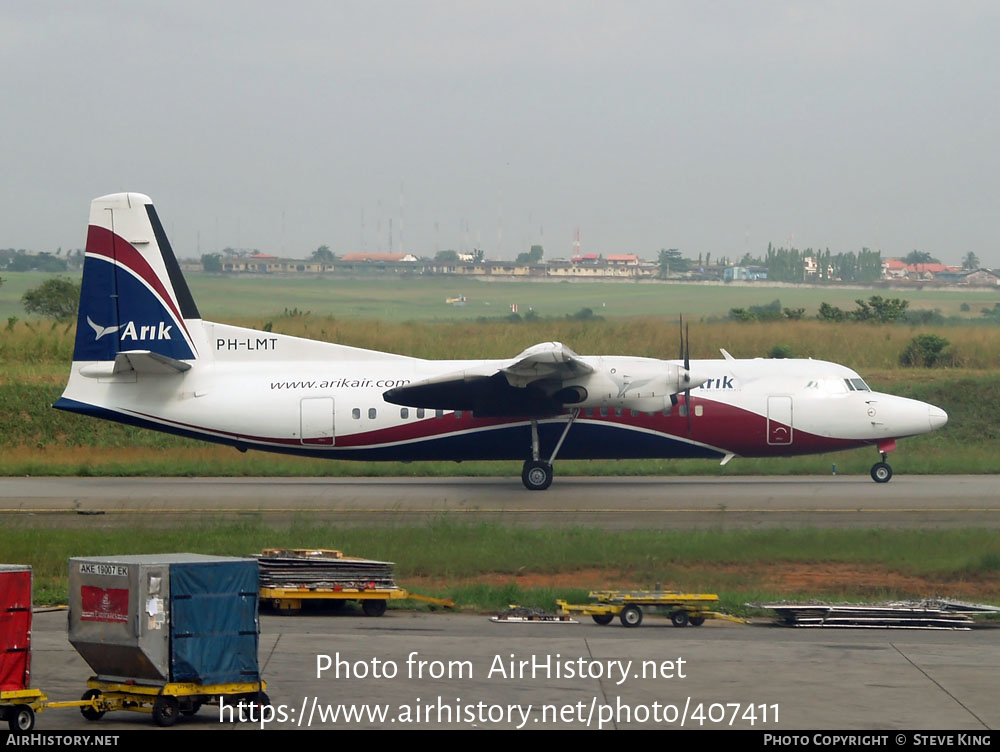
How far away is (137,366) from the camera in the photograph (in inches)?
1079

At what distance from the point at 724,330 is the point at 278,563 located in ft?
105

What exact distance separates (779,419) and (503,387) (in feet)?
21.3

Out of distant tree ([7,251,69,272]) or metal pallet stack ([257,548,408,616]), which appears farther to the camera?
distant tree ([7,251,69,272])

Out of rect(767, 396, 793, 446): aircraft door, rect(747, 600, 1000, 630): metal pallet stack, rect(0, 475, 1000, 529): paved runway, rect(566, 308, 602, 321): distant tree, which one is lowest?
rect(0, 475, 1000, 529): paved runway

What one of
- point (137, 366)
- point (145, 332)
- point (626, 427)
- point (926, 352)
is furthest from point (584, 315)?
point (137, 366)

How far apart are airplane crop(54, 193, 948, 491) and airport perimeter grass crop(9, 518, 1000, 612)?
18.4 ft

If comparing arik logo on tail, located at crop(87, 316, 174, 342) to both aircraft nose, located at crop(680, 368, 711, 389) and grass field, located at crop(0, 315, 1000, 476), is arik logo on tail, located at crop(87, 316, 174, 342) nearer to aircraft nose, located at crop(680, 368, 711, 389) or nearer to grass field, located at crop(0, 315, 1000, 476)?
grass field, located at crop(0, 315, 1000, 476)

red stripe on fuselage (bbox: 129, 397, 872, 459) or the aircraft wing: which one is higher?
the aircraft wing

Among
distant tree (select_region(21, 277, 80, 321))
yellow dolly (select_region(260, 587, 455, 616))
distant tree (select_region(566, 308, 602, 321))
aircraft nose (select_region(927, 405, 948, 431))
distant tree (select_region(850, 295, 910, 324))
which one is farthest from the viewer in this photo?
distant tree (select_region(21, 277, 80, 321))

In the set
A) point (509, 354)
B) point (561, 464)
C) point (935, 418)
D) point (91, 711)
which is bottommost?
point (561, 464)

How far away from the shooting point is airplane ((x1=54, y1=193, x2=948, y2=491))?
90.6 feet

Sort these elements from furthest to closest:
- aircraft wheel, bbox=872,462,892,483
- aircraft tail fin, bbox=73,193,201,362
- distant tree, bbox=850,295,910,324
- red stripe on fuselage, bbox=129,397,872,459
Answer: distant tree, bbox=850,295,910,324
aircraft wheel, bbox=872,462,892,483
aircraft tail fin, bbox=73,193,201,362
red stripe on fuselage, bbox=129,397,872,459

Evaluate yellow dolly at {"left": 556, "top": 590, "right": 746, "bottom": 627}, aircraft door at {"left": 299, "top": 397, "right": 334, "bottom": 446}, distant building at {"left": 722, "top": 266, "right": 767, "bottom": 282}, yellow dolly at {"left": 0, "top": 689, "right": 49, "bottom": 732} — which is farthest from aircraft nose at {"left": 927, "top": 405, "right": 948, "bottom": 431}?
distant building at {"left": 722, "top": 266, "right": 767, "bottom": 282}

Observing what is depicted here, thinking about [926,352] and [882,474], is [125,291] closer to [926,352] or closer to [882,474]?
[882,474]
